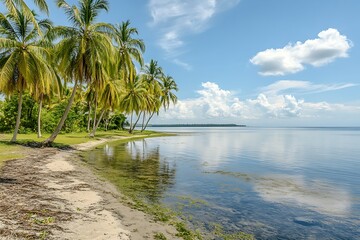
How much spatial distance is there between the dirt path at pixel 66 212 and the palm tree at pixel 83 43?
548 inches

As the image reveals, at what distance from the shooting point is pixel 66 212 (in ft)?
25.8

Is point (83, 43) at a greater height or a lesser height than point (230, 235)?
greater

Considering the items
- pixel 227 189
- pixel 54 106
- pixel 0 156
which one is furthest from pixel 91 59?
pixel 54 106

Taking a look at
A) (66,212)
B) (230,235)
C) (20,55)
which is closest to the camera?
(230,235)

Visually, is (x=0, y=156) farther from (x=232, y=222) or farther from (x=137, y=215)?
(x=232, y=222)

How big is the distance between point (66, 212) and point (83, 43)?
19274 mm

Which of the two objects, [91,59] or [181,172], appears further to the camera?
[91,59]

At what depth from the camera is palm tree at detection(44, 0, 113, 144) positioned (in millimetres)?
23922

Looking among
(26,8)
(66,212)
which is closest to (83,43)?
(26,8)

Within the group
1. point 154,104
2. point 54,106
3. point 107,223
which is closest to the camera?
point 107,223

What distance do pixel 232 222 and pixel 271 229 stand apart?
3.84ft

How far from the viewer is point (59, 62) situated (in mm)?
25828

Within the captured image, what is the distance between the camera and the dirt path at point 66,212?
6.43 meters

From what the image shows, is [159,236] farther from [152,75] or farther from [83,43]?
[152,75]
